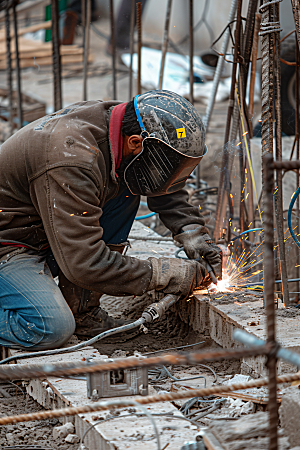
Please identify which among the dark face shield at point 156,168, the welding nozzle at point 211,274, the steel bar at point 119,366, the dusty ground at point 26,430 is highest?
the dark face shield at point 156,168

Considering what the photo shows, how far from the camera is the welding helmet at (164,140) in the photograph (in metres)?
2.78

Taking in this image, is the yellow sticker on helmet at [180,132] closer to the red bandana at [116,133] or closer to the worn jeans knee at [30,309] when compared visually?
the red bandana at [116,133]

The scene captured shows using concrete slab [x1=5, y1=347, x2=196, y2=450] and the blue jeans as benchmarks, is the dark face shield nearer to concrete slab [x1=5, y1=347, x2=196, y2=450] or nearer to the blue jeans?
the blue jeans

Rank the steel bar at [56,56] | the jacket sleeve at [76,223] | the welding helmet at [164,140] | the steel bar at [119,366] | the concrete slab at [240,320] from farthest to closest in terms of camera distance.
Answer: the steel bar at [56,56]
the welding helmet at [164,140]
the jacket sleeve at [76,223]
the concrete slab at [240,320]
the steel bar at [119,366]

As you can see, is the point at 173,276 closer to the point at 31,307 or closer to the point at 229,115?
the point at 31,307

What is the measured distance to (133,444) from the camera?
1.89 meters

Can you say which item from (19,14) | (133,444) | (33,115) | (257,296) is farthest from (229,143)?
(19,14)

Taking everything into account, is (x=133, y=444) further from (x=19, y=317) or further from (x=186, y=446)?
(x=19, y=317)

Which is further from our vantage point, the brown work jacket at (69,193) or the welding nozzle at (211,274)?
the welding nozzle at (211,274)

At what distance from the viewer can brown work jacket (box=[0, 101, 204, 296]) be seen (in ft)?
8.72

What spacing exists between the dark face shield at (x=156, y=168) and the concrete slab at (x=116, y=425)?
1154 mm

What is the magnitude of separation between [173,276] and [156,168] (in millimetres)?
631

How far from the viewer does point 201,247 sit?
3.28m

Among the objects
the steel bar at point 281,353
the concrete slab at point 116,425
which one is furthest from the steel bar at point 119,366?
the concrete slab at point 116,425
